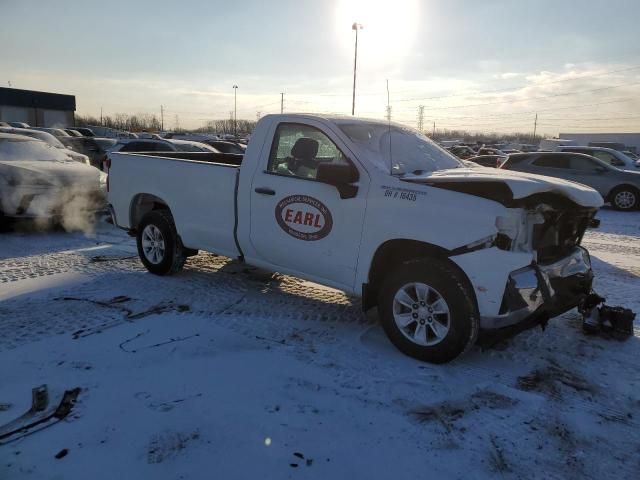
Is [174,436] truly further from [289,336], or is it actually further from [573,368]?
[573,368]

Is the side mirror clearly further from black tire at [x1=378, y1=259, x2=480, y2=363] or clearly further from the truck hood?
black tire at [x1=378, y1=259, x2=480, y2=363]

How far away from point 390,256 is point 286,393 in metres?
1.50

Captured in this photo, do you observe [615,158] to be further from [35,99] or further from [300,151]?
[35,99]

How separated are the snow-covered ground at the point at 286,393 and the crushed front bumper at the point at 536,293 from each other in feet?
1.54

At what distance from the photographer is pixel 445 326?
386cm

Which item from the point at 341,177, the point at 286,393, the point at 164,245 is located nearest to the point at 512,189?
the point at 341,177

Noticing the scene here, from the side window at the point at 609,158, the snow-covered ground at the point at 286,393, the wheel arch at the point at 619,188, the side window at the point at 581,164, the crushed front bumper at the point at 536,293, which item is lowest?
the snow-covered ground at the point at 286,393

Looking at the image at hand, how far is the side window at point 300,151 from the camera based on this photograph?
185 inches

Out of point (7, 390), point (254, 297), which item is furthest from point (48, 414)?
point (254, 297)

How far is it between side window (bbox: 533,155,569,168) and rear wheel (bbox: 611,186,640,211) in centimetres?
149

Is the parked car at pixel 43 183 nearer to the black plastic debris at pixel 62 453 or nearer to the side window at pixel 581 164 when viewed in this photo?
the black plastic debris at pixel 62 453

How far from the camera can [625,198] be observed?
45.4 feet

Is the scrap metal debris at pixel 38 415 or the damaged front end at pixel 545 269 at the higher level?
the damaged front end at pixel 545 269

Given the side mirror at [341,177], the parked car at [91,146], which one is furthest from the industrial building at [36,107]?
the side mirror at [341,177]
